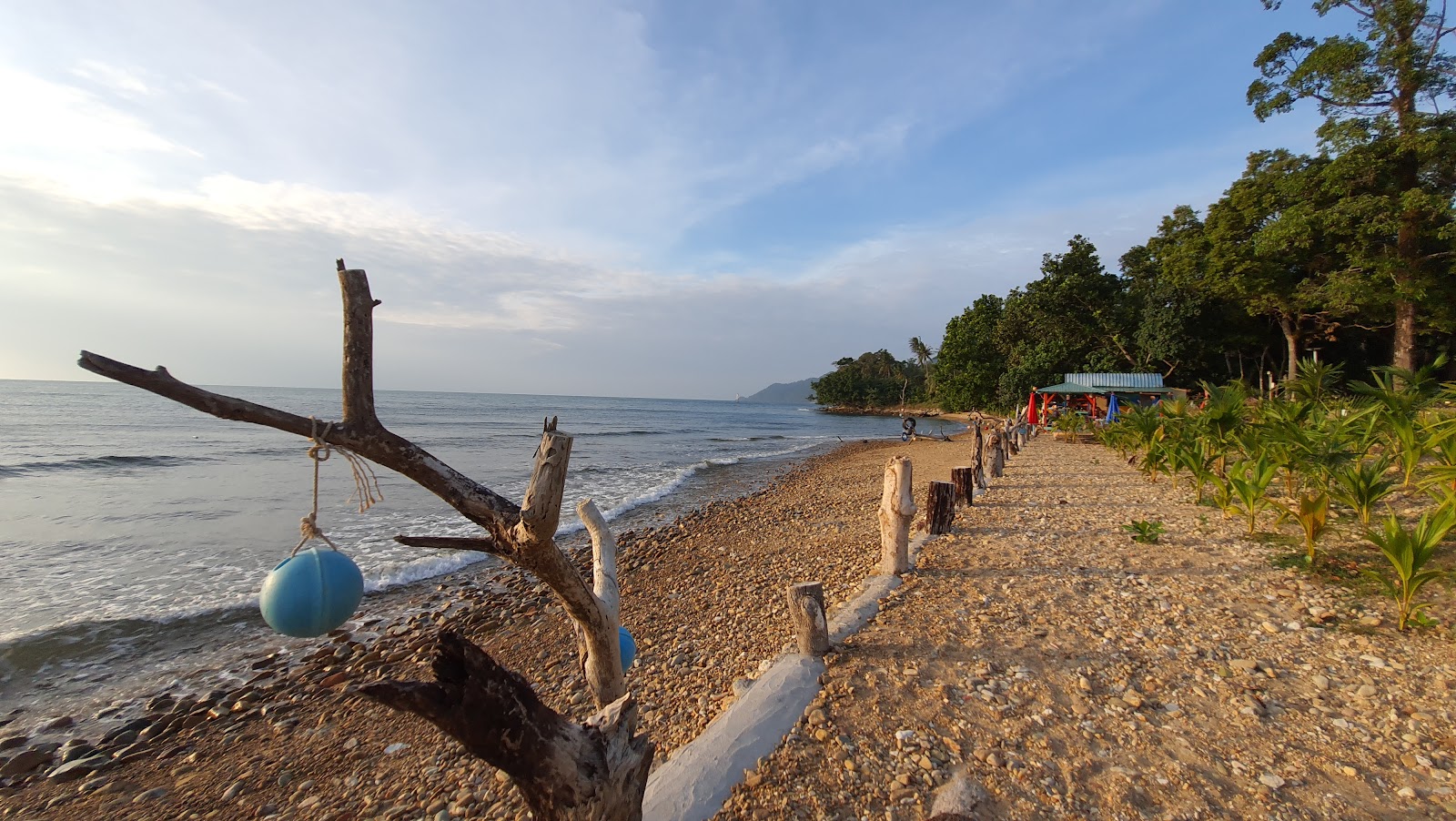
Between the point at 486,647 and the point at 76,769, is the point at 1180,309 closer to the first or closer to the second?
the point at 486,647

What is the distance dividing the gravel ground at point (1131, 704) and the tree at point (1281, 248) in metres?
21.2

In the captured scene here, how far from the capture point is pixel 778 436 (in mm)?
39281

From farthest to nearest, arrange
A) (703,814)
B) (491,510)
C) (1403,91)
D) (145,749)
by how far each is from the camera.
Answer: (1403,91)
(145,749)
(703,814)
(491,510)

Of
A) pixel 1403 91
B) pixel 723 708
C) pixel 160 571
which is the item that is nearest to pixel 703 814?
pixel 723 708

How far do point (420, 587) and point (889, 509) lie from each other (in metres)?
6.17

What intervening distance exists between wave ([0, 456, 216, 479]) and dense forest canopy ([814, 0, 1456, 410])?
34.6 meters

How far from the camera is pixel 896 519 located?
5918 mm

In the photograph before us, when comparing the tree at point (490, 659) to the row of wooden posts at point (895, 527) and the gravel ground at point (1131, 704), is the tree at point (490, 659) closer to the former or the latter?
the gravel ground at point (1131, 704)

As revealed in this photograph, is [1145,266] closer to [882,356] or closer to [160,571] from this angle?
[160,571]

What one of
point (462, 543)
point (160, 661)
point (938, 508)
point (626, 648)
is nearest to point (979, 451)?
point (938, 508)

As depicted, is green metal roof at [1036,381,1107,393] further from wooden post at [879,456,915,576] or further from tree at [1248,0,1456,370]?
wooden post at [879,456,915,576]

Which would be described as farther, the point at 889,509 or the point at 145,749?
the point at 889,509

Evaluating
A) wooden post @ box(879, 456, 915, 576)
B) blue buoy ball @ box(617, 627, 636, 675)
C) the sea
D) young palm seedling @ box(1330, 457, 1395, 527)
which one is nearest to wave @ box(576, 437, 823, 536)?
the sea

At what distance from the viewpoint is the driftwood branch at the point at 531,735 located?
58.3 inches
